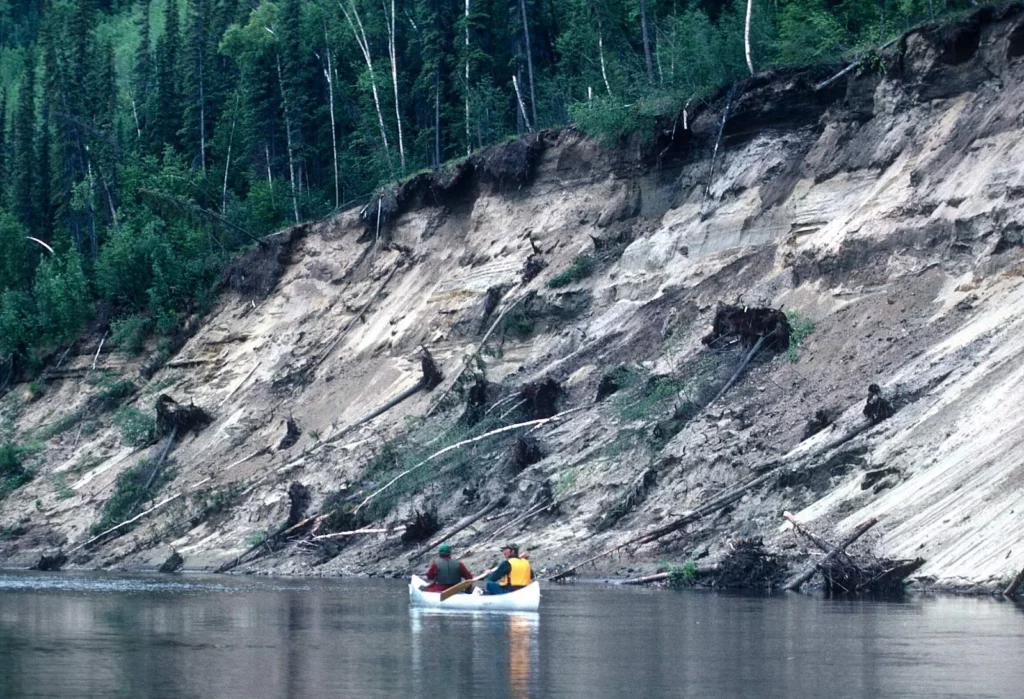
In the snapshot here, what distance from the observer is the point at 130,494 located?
44.8 m

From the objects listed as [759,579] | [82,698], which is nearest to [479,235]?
[759,579]

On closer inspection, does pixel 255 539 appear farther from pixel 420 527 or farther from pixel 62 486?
pixel 62 486

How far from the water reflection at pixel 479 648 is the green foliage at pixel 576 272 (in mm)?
17918

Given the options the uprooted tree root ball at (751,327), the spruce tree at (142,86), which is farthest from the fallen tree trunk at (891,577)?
the spruce tree at (142,86)

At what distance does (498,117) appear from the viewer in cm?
5359

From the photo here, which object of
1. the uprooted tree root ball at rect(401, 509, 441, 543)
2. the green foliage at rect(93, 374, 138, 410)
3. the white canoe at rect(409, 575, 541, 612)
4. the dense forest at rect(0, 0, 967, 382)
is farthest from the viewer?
the green foliage at rect(93, 374, 138, 410)

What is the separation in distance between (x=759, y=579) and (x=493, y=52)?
3526 centimetres

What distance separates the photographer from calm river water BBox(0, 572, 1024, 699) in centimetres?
1545

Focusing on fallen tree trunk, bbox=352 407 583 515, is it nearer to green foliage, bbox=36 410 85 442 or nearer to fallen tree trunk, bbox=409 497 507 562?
fallen tree trunk, bbox=409 497 507 562

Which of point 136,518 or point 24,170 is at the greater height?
point 24,170

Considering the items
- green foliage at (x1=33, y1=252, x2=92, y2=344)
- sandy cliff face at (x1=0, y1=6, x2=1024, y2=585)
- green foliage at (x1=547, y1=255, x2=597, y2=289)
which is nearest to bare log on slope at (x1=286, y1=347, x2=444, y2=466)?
sandy cliff face at (x1=0, y1=6, x2=1024, y2=585)

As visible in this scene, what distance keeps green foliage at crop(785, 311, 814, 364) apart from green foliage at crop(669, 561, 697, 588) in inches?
286

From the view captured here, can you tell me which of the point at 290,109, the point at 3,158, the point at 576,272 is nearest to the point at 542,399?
the point at 576,272

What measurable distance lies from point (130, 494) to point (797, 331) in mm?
19491
